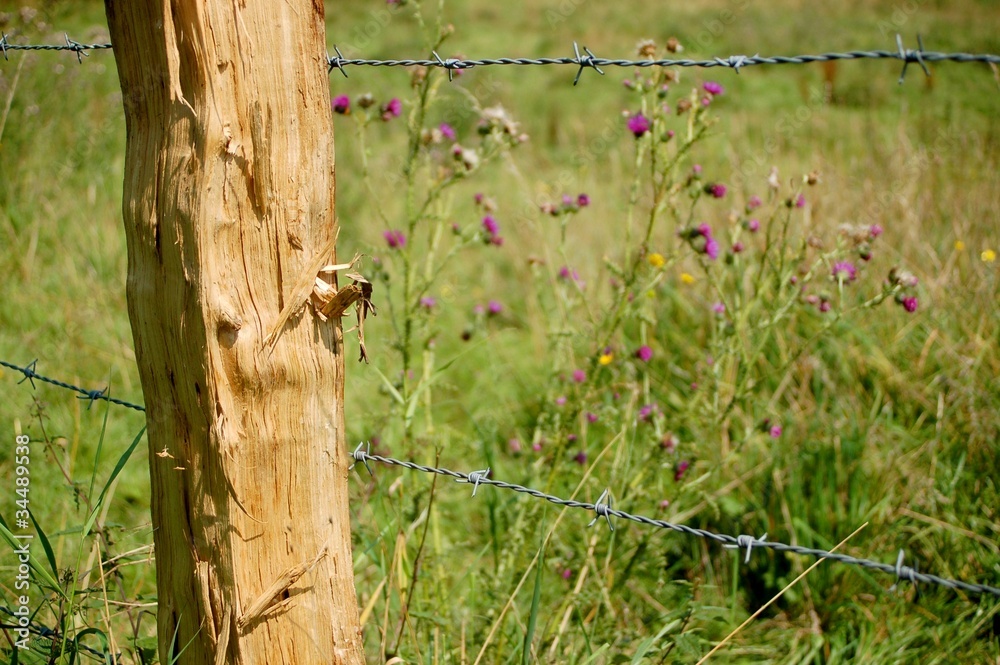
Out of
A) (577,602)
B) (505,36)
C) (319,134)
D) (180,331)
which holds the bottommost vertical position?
(577,602)

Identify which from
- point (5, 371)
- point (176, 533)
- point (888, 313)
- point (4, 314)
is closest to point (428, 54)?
point (176, 533)

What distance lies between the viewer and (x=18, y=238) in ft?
12.8

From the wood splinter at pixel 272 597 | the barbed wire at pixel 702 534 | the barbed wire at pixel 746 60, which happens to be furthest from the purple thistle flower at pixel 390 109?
the wood splinter at pixel 272 597

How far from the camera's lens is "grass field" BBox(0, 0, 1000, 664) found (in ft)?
6.23

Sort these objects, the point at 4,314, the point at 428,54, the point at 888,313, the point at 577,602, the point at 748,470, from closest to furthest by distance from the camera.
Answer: the point at 577,602
the point at 428,54
the point at 748,470
the point at 888,313
the point at 4,314

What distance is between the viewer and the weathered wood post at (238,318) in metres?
1.08

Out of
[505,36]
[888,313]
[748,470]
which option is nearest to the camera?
[748,470]

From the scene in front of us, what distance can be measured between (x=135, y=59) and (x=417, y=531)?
1.43 metres

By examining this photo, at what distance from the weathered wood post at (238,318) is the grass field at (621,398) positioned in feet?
0.76

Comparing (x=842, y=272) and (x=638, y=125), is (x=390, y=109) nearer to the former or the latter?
(x=638, y=125)

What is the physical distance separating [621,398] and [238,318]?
6.31 ft

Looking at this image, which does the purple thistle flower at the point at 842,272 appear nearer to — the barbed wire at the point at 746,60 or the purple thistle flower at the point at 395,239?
the barbed wire at the point at 746,60

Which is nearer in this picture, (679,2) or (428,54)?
(428,54)

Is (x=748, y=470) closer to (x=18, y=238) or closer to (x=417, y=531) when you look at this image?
(x=417, y=531)
